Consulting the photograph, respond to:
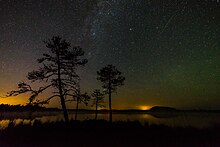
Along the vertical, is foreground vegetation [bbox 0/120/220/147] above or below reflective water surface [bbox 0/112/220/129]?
below

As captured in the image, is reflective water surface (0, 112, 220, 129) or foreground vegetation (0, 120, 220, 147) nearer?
foreground vegetation (0, 120, 220, 147)

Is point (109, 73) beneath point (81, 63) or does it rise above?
above

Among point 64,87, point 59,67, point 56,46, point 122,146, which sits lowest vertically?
point 122,146

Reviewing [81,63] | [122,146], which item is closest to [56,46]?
[81,63]

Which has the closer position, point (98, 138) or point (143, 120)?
point (98, 138)

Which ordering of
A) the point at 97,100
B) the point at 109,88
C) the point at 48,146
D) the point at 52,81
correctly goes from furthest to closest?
the point at 97,100, the point at 109,88, the point at 52,81, the point at 48,146

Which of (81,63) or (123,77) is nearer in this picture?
(81,63)

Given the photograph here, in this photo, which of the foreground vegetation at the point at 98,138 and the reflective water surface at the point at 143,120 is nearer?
the foreground vegetation at the point at 98,138

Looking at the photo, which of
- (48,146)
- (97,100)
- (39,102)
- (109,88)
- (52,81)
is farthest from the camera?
(97,100)

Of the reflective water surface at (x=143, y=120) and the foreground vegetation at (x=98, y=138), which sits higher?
the reflective water surface at (x=143, y=120)

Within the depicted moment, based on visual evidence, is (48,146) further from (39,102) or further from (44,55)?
(44,55)

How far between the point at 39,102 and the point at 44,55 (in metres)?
5.30

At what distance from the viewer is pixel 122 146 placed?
47.3ft

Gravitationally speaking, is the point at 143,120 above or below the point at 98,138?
above
